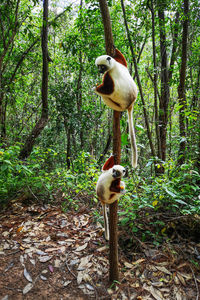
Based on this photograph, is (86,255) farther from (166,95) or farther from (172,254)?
(166,95)

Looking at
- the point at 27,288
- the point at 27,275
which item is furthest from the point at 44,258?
the point at 27,288

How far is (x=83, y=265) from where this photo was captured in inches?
83.2

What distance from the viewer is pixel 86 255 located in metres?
2.26

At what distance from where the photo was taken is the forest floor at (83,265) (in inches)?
71.7

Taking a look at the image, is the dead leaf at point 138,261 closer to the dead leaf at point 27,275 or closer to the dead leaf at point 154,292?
the dead leaf at point 154,292

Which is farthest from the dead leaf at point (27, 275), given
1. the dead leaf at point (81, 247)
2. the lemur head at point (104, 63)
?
the lemur head at point (104, 63)

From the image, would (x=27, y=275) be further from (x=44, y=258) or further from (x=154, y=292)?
(x=154, y=292)

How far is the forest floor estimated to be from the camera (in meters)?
A: 1.82

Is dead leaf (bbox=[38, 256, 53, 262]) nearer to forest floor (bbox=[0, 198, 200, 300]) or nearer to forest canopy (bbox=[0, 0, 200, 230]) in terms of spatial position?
forest floor (bbox=[0, 198, 200, 300])

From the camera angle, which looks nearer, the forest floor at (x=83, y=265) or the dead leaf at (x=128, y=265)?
the forest floor at (x=83, y=265)

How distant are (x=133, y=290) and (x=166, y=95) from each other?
13.3 feet

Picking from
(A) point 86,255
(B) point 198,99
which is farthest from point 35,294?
(B) point 198,99

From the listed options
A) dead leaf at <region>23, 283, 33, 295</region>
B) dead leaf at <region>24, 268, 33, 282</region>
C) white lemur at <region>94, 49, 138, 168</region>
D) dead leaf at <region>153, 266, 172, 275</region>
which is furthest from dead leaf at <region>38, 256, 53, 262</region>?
white lemur at <region>94, 49, 138, 168</region>

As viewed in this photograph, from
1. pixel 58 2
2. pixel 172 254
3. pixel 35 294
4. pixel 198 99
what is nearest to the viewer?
pixel 35 294
